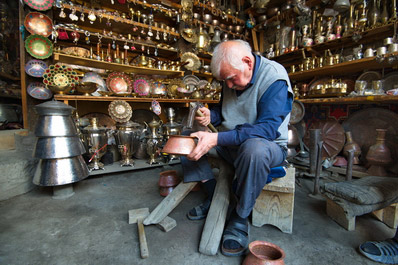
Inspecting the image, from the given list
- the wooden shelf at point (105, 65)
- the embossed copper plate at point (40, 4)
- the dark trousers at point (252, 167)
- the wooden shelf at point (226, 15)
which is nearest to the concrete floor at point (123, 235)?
the dark trousers at point (252, 167)

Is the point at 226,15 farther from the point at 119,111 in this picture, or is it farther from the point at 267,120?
the point at 267,120

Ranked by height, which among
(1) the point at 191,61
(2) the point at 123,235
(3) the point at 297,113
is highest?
(1) the point at 191,61

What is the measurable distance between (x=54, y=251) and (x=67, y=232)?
212mm

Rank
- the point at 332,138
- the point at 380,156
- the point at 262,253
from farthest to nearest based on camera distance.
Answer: the point at 332,138 < the point at 380,156 < the point at 262,253

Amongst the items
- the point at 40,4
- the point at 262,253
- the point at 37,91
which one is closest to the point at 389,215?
the point at 262,253

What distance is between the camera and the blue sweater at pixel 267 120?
1220mm

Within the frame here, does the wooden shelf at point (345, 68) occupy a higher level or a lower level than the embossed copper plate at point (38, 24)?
lower

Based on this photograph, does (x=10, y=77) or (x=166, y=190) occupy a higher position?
(x=10, y=77)

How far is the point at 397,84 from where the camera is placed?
2.87 metres

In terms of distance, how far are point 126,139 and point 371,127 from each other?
12.5 ft

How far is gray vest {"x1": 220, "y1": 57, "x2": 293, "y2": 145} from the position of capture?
1.35 metres

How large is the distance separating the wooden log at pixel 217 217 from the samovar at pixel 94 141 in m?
1.90

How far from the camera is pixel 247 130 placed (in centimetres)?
122

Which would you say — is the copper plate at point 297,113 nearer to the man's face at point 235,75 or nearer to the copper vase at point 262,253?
the man's face at point 235,75
